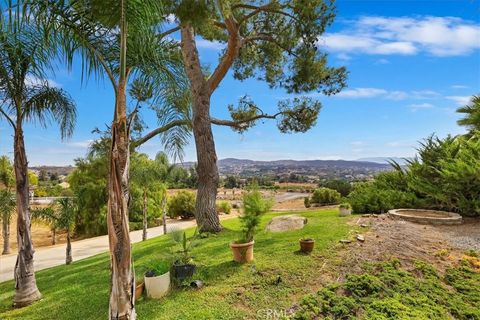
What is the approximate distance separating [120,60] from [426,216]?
850cm

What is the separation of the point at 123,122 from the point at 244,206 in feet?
8.37

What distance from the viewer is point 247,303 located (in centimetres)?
357

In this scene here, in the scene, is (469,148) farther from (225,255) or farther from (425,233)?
(225,255)

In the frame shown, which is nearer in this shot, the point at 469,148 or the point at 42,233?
the point at 469,148

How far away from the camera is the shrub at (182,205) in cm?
2456

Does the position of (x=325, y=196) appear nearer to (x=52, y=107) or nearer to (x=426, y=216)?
(x=426, y=216)

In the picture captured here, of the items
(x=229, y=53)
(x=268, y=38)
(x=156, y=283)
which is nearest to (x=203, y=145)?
(x=229, y=53)

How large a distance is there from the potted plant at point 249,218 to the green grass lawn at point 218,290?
0.54 feet

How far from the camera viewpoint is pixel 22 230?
451 cm

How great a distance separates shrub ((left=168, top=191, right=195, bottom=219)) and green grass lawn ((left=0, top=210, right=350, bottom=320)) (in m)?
18.5

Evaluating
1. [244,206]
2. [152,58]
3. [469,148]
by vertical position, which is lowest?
[244,206]

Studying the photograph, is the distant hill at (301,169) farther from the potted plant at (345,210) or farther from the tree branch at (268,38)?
the tree branch at (268,38)

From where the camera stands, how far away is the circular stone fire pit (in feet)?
25.0

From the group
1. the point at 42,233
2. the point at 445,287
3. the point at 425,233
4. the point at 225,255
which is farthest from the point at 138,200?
the point at 445,287
